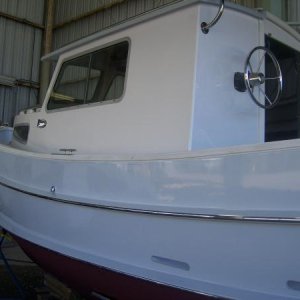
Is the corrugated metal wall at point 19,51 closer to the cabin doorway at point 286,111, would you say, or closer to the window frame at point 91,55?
the window frame at point 91,55

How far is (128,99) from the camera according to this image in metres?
3.06

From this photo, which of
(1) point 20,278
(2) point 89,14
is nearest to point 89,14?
(2) point 89,14

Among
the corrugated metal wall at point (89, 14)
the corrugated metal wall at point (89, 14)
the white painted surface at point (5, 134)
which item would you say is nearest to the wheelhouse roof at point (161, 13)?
the white painted surface at point (5, 134)

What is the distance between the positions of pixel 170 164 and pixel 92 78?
145cm

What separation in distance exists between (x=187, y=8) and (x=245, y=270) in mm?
1639

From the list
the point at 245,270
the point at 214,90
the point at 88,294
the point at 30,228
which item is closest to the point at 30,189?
the point at 30,228

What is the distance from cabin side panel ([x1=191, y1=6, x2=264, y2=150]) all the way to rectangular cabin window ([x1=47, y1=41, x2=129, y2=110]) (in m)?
0.69

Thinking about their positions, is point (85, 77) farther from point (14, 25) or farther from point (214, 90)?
point (14, 25)

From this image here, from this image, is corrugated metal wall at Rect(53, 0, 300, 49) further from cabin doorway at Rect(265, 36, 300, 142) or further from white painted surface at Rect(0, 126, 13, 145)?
cabin doorway at Rect(265, 36, 300, 142)

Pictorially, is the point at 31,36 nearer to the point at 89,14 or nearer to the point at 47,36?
the point at 47,36

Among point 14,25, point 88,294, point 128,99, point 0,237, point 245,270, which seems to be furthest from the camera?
point 14,25

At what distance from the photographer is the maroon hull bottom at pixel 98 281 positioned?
246cm

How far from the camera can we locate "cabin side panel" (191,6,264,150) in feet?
8.79

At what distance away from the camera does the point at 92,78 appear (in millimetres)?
3535
